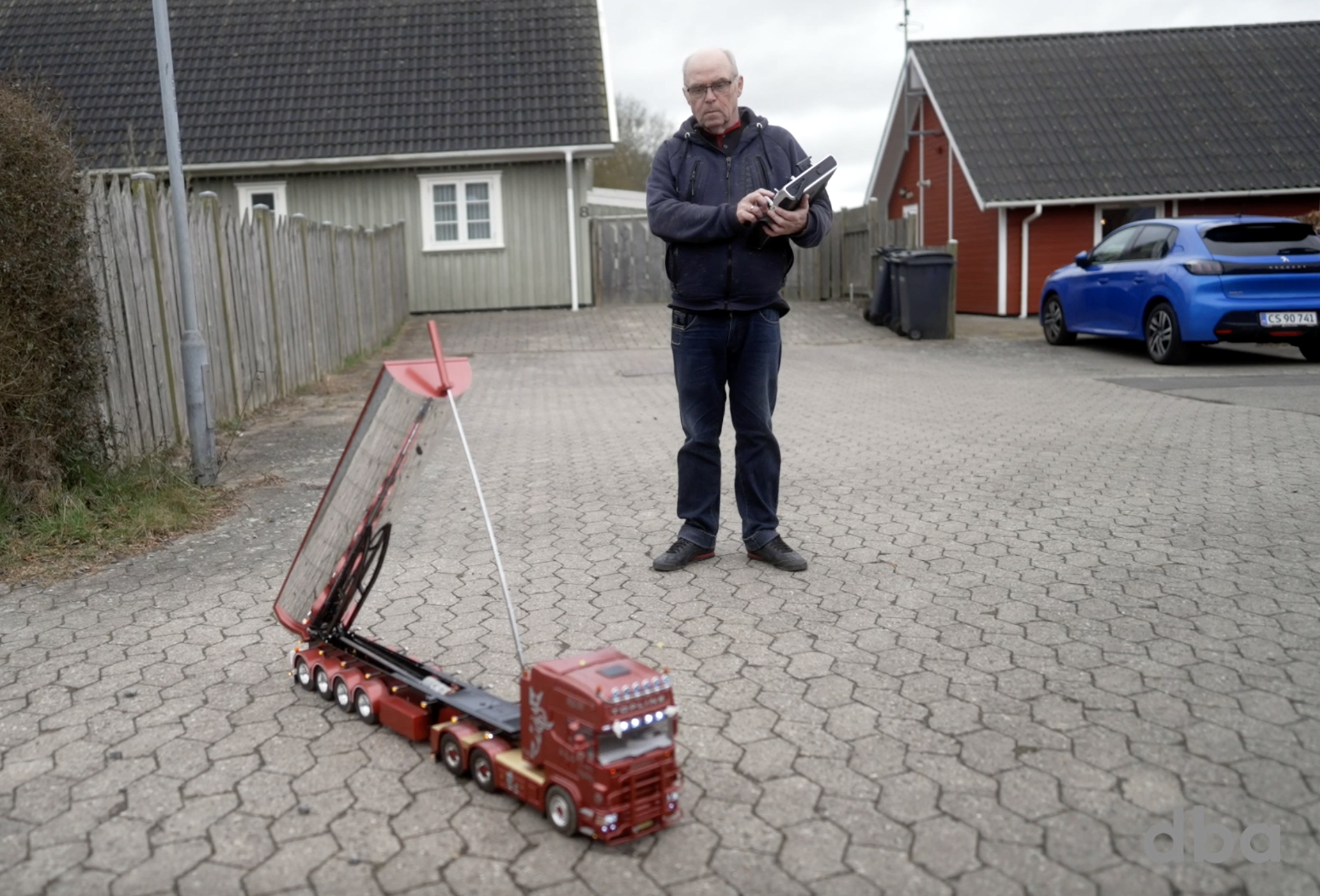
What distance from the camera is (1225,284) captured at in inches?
502

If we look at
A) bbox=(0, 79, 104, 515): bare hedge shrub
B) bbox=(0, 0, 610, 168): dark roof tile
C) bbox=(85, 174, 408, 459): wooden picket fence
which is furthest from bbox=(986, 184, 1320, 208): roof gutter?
bbox=(0, 79, 104, 515): bare hedge shrub

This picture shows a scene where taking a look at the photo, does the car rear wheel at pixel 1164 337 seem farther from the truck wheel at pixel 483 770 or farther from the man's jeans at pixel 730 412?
the truck wheel at pixel 483 770

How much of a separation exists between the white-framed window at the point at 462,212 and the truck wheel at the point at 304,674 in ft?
64.0

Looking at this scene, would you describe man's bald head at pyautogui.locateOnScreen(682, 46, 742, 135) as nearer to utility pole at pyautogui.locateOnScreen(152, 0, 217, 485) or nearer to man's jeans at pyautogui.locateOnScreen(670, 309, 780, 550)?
man's jeans at pyautogui.locateOnScreen(670, 309, 780, 550)

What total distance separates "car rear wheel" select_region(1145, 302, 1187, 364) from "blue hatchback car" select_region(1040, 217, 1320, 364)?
0.01 m

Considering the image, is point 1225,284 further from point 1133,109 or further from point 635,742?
point 1133,109

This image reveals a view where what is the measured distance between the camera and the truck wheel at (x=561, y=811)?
2.88 meters

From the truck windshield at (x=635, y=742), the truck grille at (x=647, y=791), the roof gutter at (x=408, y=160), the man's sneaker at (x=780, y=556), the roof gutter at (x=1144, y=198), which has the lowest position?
the man's sneaker at (x=780, y=556)

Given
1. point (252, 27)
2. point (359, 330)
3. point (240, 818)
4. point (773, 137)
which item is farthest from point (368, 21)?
point (240, 818)

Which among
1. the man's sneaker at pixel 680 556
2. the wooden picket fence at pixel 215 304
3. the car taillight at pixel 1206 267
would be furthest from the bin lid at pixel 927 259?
the man's sneaker at pixel 680 556

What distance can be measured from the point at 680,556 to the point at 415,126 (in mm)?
18819

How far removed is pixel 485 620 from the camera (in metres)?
4.73

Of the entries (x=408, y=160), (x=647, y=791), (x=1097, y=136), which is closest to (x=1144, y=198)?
(x=1097, y=136)

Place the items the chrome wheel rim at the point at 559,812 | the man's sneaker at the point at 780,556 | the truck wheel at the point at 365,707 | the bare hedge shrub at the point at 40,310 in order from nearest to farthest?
the chrome wheel rim at the point at 559,812
the truck wheel at the point at 365,707
the man's sneaker at the point at 780,556
the bare hedge shrub at the point at 40,310
